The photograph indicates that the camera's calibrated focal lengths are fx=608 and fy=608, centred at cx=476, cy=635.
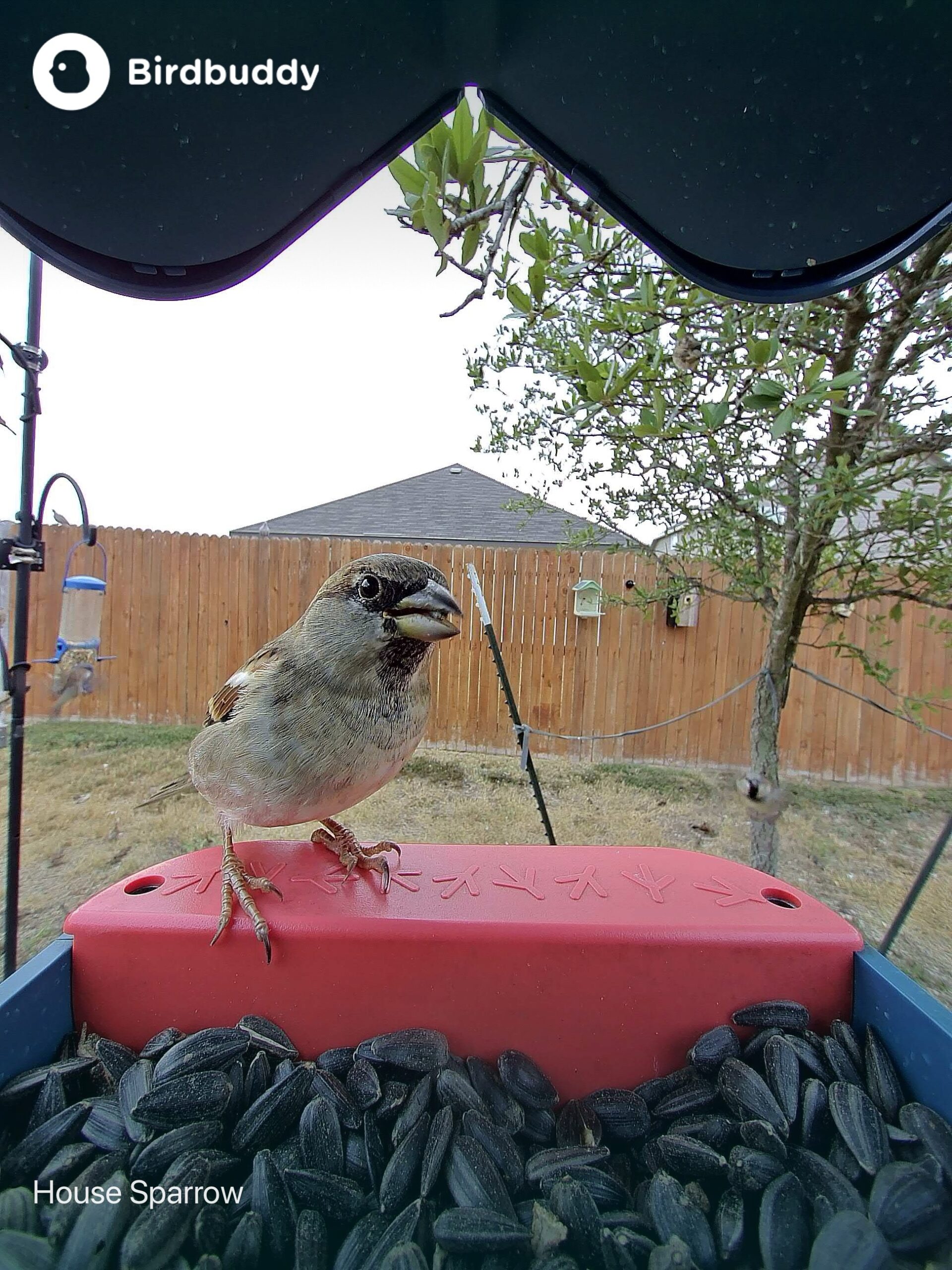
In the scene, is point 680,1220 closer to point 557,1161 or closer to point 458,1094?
point 557,1161

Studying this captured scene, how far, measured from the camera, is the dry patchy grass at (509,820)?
1747 mm

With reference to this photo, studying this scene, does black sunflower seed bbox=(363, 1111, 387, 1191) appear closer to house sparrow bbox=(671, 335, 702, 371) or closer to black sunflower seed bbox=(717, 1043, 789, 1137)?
black sunflower seed bbox=(717, 1043, 789, 1137)

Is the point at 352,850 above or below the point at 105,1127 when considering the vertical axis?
above

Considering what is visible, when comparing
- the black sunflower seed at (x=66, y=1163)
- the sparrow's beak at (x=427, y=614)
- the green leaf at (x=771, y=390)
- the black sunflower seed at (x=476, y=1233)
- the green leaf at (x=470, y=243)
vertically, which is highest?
the green leaf at (x=470, y=243)

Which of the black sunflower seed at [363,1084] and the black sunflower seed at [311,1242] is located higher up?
the black sunflower seed at [363,1084]

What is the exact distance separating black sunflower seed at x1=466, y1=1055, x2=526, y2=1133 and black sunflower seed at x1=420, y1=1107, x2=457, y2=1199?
0.04m

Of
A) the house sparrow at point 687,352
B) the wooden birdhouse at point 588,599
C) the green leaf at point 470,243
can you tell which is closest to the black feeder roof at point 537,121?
the green leaf at point 470,243

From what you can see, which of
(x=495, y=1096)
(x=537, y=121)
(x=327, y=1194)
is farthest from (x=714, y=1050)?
(x=537, y=121)

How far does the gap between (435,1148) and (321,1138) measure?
0.43 ft

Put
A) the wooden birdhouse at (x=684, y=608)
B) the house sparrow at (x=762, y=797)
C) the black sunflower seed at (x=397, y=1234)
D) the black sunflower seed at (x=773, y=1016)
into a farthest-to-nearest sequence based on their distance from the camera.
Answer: the wooden birdhouse at (x=684, y=608)
the house sparrow at (x=762, y=797)
the black sunflower seed at (x=773, y=1016)
the black sunflower seed at (x=397, y=1234)

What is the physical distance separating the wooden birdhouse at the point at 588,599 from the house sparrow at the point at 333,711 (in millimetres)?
1658

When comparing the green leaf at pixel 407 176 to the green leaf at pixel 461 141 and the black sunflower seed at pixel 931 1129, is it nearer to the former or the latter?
the green leaf at pixel 461 141

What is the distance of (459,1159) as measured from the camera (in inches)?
27.1

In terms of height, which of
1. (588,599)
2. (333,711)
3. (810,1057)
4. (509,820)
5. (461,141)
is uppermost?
(461,141)
